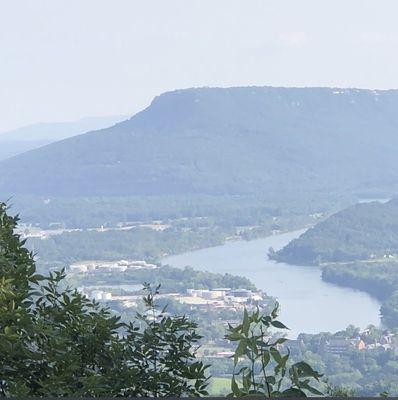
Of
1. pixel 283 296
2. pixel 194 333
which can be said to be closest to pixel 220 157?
pixel 283 296

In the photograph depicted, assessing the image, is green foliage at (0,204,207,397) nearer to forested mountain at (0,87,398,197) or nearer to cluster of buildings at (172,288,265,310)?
cluster of buildings at (172,288,265,310)

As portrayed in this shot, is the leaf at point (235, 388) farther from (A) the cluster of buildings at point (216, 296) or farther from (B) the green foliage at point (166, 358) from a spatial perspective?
(A) the cluster of buildings at point (216, 296)

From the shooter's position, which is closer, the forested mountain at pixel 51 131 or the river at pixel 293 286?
the river at pixel 293 286

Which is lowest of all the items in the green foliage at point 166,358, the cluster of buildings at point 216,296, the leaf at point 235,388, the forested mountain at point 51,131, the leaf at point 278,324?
the cluster of buildings at point 216,296

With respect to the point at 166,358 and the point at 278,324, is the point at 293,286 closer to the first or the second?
the point at 166,358

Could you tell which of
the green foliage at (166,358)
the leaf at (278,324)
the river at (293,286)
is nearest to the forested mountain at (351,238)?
the river at (293,286)

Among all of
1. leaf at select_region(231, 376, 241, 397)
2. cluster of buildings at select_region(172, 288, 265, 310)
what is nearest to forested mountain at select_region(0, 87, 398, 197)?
cluster of buildings at select_region(172, 288, 265, 310)

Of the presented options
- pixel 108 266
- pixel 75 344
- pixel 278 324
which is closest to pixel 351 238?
pixel 108 266
